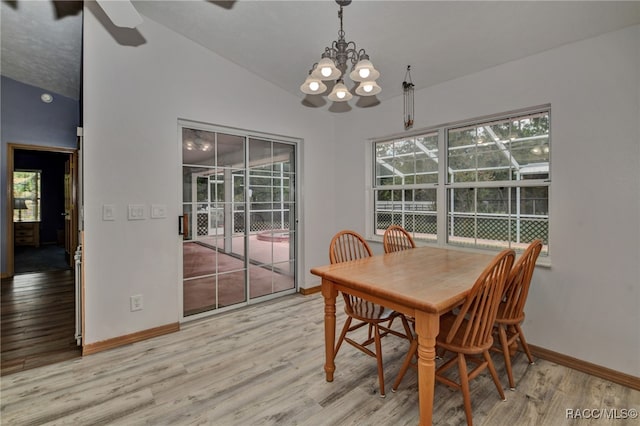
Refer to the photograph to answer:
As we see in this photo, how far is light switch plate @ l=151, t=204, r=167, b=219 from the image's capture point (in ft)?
8.67

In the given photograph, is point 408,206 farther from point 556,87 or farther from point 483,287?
point 483,287

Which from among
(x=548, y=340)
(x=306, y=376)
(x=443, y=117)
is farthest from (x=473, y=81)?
(x=306, y=376)

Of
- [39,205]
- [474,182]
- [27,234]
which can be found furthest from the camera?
[39,205]

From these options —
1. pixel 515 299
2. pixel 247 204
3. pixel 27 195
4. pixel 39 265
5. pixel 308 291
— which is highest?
pixel 27 195

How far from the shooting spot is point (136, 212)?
2.55m

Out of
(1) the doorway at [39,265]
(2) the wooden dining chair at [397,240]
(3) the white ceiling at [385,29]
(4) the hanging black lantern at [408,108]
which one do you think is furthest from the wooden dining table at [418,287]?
(1) the doorway at [39,265]

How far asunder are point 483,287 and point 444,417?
823 millimetres

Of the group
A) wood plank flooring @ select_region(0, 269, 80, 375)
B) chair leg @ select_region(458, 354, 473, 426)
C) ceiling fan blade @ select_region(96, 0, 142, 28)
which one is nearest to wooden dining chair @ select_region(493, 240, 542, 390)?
chair leg @ select_region(458, 354, 473, 426)

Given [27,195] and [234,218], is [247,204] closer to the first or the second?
[234,218]

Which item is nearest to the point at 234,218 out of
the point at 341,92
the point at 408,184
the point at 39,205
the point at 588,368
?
the point at 341,92

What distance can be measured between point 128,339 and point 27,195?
24.7 feet

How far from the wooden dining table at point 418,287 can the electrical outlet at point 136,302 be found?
5.67 feet

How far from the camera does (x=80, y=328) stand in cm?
236

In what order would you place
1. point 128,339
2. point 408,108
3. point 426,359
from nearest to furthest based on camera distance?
1. point 426,359
2. point 128,339
3. point 408,108
